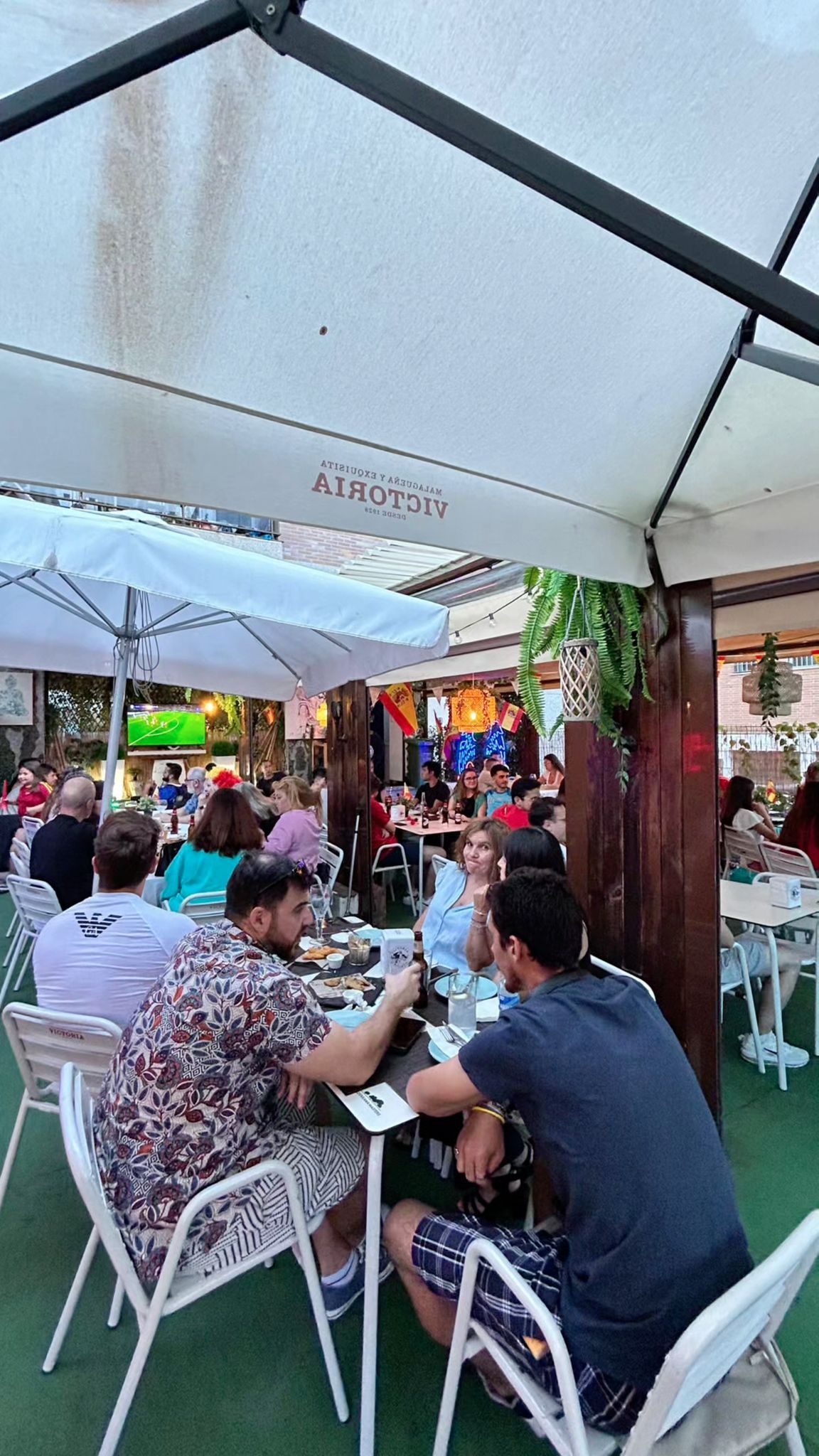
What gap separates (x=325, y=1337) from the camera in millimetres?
1804

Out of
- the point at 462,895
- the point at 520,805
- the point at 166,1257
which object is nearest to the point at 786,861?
the point at 520,805

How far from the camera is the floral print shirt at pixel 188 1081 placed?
1.61 m

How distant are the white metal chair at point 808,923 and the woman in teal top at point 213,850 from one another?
325 cm

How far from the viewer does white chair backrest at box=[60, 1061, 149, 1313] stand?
4.61ft

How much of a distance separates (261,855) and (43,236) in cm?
157

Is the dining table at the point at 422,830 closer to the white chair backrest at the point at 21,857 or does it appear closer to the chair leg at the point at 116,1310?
the white chair backrest at the point at 21,857

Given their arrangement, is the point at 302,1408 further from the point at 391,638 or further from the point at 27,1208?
the point at 391,638

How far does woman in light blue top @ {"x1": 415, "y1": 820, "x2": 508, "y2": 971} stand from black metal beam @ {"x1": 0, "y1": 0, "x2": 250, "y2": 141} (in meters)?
2.79

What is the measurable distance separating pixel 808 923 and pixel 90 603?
5.06 metres

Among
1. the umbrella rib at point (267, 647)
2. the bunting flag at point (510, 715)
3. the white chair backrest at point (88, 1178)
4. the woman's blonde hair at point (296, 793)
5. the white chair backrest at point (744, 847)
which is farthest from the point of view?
the bunting flag at point (510, 715)

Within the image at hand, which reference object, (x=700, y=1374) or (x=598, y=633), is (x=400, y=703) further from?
(x=700, y=1374)

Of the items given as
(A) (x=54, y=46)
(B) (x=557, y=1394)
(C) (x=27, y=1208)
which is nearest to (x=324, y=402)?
(A) (x=54, y=46)

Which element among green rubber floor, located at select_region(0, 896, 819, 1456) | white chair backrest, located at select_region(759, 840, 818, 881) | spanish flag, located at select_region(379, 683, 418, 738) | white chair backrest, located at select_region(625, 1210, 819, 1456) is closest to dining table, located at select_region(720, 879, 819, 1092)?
white chair backrest, located at select_region(759, 840, 818, 881)

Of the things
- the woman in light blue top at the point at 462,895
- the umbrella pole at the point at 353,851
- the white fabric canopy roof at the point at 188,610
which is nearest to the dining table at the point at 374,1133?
the woman in light blue top at the point at 462,895
